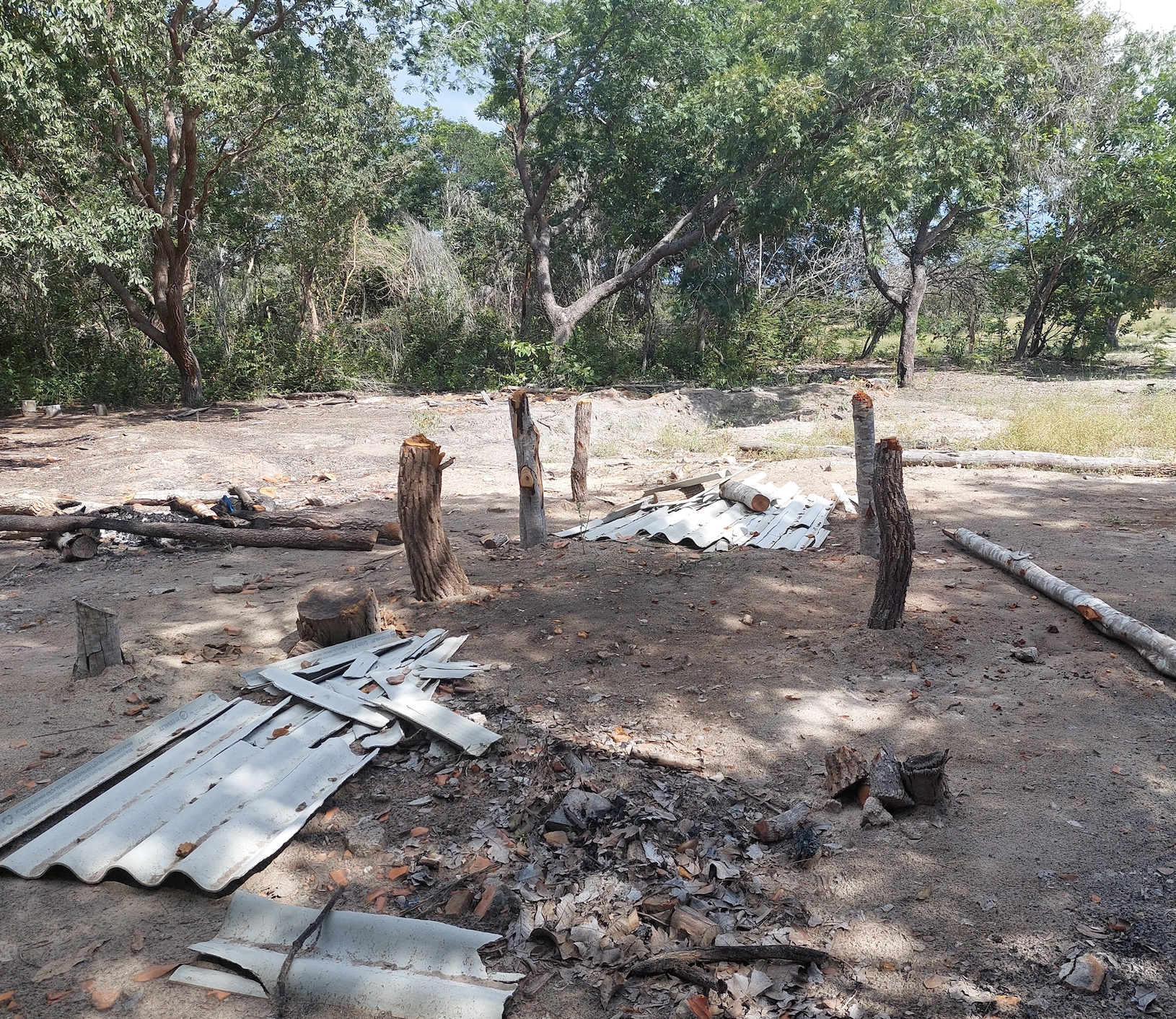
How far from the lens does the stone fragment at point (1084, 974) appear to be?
2.36 metres

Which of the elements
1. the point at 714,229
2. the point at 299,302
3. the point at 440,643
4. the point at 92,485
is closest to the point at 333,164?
the point at 299,302

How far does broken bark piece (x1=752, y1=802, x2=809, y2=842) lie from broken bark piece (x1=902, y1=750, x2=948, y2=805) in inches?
16.4

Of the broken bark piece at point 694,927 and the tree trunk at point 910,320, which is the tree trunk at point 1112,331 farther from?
the broken bark piece at point 694,927

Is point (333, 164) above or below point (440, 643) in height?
above

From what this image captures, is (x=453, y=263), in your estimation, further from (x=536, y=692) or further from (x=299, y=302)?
(x=536, y=692)

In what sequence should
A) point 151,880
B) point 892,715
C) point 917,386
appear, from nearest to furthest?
point 151,880
point 892,715
point 917,386

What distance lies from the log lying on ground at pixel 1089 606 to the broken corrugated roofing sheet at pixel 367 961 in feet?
11.8

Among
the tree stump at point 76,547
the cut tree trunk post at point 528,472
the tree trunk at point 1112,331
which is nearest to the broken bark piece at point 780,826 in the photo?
the cut tree trunk post at point 528,472

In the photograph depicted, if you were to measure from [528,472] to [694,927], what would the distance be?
432 centimetres

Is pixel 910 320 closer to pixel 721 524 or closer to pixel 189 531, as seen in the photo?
pixel 721 524

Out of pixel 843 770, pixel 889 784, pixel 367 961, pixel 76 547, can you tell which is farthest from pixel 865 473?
pixel 76 547

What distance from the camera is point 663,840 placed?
10.2 ft

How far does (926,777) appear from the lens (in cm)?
316

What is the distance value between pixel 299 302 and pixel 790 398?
11.5 meters
